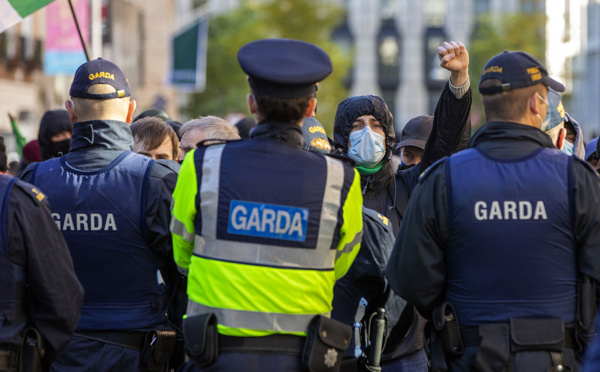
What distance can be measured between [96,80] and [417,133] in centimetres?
262

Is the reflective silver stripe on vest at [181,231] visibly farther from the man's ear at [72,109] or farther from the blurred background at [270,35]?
the blurred background at [270,35]

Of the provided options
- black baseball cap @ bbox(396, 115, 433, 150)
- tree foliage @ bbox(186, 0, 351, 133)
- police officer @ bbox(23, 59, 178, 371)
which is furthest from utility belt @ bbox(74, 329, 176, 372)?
tree foliage @ bbox(186, 0, 351, 133)

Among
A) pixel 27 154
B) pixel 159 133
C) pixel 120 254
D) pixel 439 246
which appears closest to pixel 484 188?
pixel 439 246

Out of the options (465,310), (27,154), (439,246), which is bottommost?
(465,310)

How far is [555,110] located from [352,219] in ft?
3.86

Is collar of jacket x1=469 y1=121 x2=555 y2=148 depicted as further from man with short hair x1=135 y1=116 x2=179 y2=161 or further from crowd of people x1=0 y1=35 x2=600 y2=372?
man with short hair x1=135 y1=116 x2=179 y2=161

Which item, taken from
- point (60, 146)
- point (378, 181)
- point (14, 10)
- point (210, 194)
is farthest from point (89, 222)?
point (60, 146)

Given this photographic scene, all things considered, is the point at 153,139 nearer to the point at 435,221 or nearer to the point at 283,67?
the point at 283,67

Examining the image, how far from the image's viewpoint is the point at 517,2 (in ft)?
272

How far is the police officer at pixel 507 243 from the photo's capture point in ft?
13.8

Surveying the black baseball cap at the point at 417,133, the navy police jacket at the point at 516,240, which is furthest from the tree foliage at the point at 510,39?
the navy police jacket at the point at 516,240

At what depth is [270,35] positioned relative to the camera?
51594 mm

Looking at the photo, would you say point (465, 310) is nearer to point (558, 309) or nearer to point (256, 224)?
point (558, 309)

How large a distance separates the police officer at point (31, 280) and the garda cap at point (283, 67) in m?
1.05
